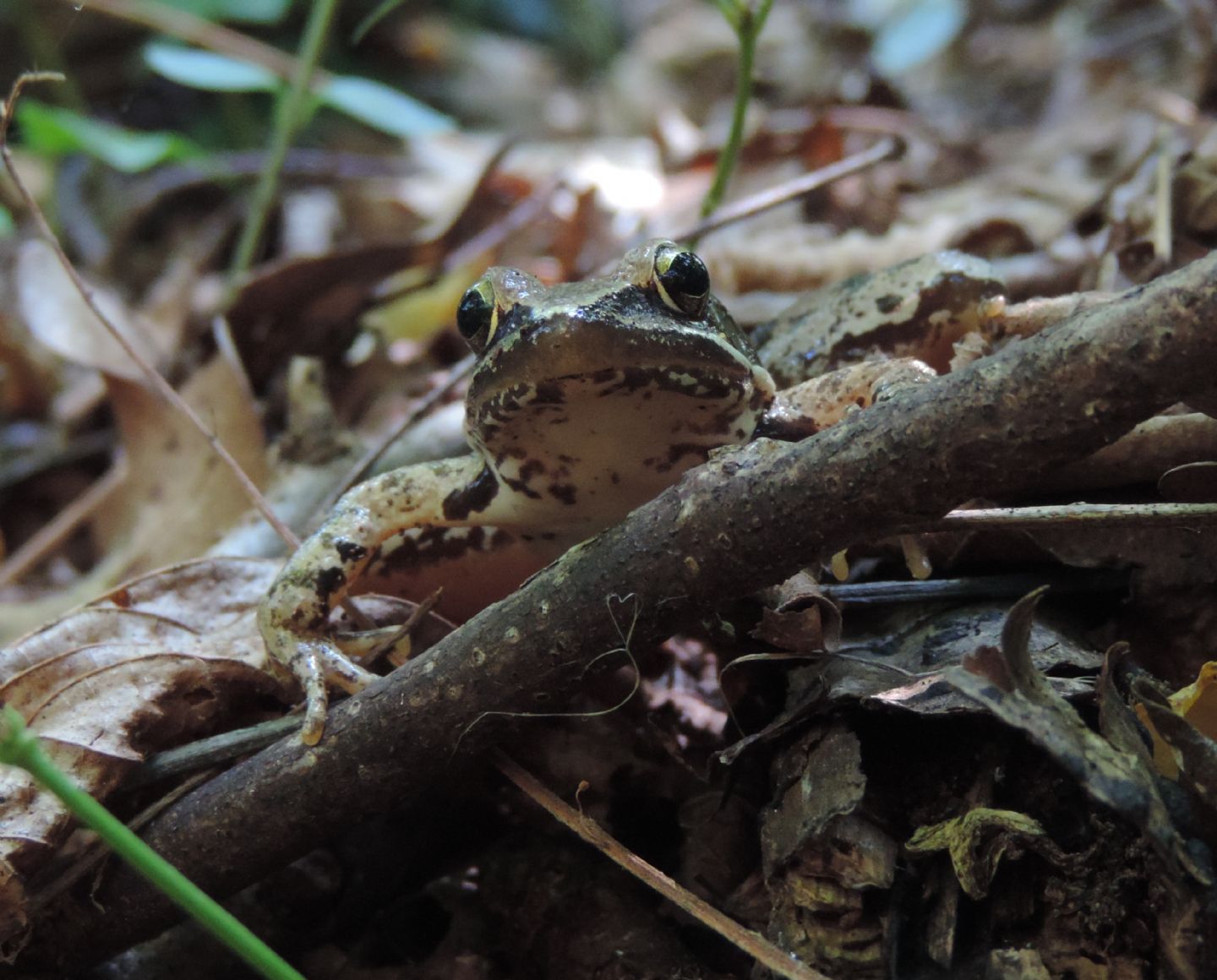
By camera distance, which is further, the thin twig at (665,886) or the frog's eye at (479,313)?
the frog's eye at (479,313)

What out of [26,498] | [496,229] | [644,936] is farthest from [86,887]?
[496,229]

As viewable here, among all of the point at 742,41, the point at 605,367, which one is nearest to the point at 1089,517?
the point at 605,367

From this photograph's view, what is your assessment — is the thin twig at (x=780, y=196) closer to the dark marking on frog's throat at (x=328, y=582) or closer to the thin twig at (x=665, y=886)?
the dark marking on frog's throat at (x=328, y=582)

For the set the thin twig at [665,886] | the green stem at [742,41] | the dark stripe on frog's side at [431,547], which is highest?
the green stem at [742,41]

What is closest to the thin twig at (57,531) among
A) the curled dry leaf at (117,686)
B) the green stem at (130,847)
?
the curled dry leaf at (117,686)

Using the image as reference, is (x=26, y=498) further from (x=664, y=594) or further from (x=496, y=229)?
(x=664, y=594)

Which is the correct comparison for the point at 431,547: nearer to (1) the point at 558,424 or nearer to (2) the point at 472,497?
(2) the point at 472,497

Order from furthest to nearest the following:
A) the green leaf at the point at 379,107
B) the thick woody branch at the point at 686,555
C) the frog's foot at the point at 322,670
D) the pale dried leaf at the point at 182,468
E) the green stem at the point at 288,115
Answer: the green leaf at the point at 379,107, the green stem at the point at 288,115, the pale dried leaf at the point at 182,468, the frog's foot at the point at 322,670, the thick woody branch at the point at 686,555
